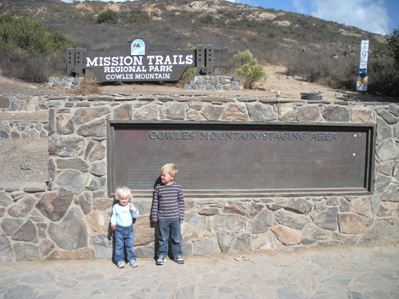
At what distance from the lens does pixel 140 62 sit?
17.5m

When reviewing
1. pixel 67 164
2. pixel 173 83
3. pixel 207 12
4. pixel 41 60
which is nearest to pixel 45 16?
pixel 207 12

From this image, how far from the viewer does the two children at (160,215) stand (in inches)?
184

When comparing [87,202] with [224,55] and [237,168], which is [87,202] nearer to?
[237,168]

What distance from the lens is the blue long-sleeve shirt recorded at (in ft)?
15.3

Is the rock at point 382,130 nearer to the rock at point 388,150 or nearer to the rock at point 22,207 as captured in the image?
the rock at point 388,150

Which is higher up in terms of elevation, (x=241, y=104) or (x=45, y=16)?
(x=45, y=16)

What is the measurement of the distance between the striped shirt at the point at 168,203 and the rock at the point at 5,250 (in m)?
1.68

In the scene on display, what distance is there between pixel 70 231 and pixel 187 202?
138 centimetres

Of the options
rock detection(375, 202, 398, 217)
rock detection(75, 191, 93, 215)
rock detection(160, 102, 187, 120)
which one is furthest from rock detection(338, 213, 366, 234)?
rock detection(75, 191, 93, 215)

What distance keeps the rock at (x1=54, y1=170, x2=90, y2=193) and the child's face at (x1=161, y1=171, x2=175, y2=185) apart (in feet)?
2.86

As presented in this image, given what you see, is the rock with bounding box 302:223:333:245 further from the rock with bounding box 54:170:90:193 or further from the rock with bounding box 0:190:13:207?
the rock with bounding box 0:190:13:207

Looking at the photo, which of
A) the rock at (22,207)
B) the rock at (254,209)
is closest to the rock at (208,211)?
the rock at (254,209)

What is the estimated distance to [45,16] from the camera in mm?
41125

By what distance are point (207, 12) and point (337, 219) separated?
46.3 m
